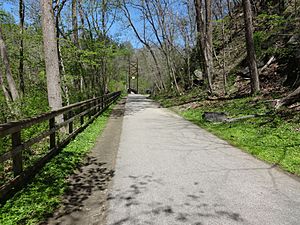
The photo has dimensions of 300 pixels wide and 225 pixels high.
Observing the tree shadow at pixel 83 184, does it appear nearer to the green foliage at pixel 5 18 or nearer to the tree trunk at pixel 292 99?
the tree trunk at pixel 292 99

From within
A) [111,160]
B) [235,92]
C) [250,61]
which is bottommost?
[111,160]

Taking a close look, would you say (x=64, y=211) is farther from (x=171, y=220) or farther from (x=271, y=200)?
(x=271, y=200)

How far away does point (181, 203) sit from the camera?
333 cm

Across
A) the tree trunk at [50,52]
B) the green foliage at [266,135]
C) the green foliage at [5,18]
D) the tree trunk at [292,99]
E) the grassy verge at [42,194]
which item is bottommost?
the grassy verge at [42,194]

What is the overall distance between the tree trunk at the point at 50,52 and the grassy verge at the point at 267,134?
5.10m

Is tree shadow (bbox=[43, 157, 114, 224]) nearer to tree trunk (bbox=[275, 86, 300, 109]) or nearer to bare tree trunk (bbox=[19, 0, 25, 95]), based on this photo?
tree trunk (bbox=[275, 86, 300, 109])

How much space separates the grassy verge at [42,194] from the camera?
304cm

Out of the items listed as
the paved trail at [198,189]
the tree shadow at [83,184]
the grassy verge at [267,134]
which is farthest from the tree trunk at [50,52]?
the grassy verge at [267,134]

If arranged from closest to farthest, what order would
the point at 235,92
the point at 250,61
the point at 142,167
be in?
the point at 142,167 → the point at 250,61 → the point at 235,92

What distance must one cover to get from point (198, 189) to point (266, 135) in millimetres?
3996

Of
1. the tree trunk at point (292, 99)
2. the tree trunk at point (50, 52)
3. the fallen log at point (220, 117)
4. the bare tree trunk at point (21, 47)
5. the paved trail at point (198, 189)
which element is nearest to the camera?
the paved trail at point (198, 189)

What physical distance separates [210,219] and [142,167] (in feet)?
6.97

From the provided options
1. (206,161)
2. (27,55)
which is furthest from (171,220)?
(27,55)

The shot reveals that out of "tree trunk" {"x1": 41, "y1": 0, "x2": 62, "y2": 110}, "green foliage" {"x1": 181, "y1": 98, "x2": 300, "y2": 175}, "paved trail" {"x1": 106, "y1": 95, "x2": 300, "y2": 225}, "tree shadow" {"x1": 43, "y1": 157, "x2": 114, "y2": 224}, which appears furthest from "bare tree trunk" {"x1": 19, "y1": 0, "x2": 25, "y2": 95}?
"tree shadow" {"x1": 43, "y1": 157, "x2": 114, "y2": 224}
